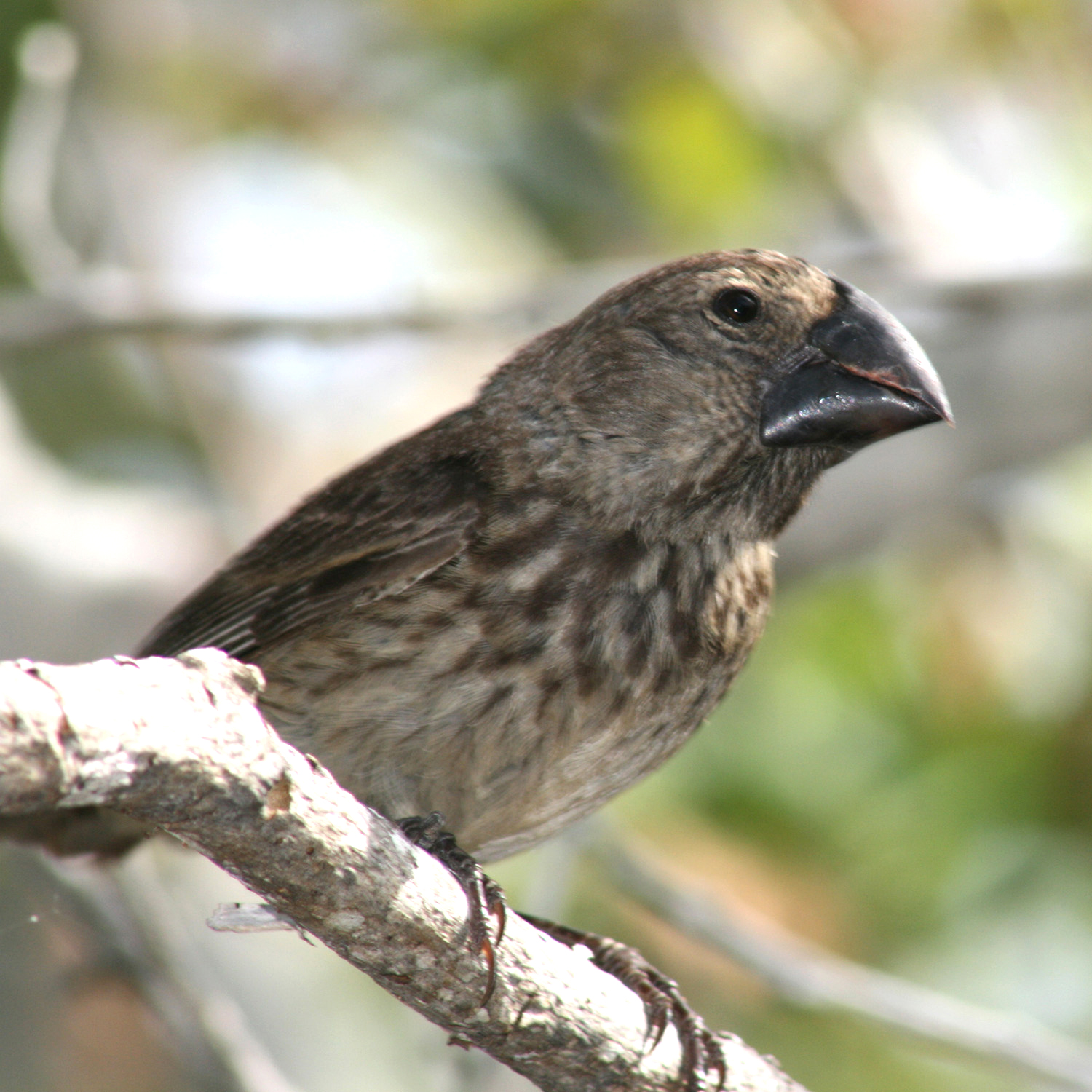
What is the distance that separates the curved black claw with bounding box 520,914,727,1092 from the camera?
2.89 metres

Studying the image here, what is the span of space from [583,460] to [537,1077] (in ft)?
3.66

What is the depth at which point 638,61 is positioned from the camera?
6449 millimetres

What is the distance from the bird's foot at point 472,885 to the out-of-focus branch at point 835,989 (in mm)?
1571

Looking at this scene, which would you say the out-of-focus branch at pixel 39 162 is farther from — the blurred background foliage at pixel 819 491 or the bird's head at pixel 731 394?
the bird's head at pixel 731 394

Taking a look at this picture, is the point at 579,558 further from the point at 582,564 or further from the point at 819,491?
the point at 819,491

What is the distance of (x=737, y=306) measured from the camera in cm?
324

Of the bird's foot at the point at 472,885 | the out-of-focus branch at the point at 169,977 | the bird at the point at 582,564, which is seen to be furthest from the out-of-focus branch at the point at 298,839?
the out-of-focus branch at the point at 169,977

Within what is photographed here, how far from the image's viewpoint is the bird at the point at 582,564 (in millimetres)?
2934

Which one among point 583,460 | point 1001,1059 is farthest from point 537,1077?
point 1001,1059

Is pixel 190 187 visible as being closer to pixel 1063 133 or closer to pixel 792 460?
pixel 1063 133

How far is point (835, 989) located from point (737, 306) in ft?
5.86

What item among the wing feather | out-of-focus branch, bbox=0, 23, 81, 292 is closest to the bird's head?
the wing feather

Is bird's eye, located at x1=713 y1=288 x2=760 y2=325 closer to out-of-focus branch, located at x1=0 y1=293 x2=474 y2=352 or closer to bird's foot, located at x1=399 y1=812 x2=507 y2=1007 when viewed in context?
bird's foot, located at x1=399 y1=812 x2=507 y2=1007

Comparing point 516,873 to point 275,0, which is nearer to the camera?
point 516,873
